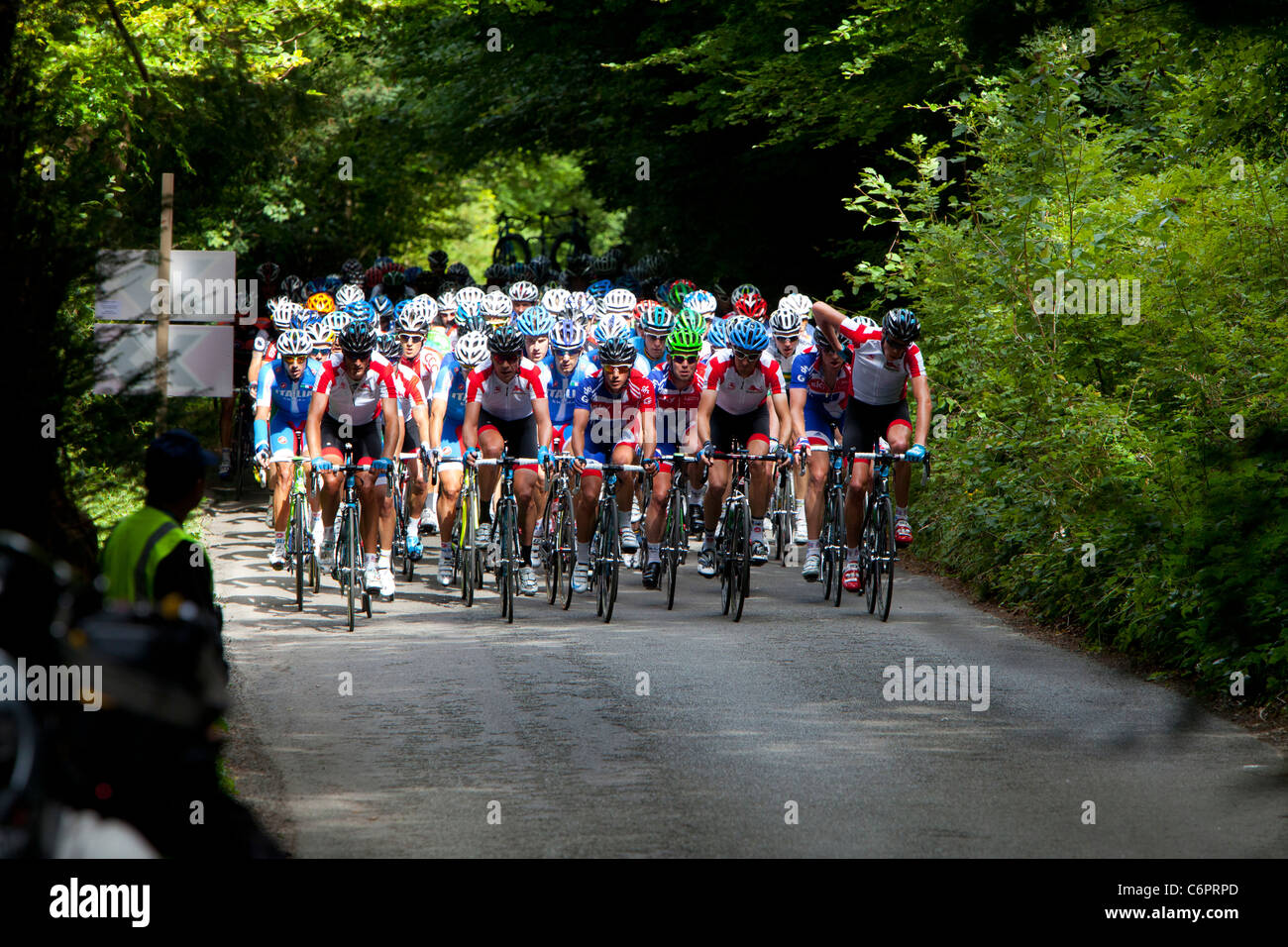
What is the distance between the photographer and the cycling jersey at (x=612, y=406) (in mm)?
13414

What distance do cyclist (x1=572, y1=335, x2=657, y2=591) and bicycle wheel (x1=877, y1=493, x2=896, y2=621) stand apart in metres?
1.89

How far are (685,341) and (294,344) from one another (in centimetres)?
374

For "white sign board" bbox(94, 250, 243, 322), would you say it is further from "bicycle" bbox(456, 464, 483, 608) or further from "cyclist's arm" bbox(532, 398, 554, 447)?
"cyclist's arm" bbox(532, 398, 554, 447)

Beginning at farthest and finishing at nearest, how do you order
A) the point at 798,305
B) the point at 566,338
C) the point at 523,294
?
the point at 523,294 → the point at 798,305 → the point at 566,338

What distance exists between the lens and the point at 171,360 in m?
7.91

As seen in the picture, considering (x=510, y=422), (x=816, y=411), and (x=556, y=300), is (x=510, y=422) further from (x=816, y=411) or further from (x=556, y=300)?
(x=556, y=300)

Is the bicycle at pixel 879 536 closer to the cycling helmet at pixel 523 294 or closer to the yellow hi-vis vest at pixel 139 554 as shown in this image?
the cycling helmet at pixel 523 294

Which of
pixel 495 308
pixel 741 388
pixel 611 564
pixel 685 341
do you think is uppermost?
pixel 495 308

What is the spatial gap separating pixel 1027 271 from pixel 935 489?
10.7 ft

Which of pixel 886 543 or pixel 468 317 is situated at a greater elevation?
pixel 468 317

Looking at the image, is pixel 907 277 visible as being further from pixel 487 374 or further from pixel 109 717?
pixel 109 717

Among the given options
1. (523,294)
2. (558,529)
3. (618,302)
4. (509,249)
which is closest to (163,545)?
(558,529)

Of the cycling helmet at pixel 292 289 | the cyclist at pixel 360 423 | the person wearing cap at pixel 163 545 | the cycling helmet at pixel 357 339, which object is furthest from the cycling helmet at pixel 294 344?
the person wearing cap at pixel 163 545

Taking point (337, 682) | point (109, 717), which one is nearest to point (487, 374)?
point (337, 682)
